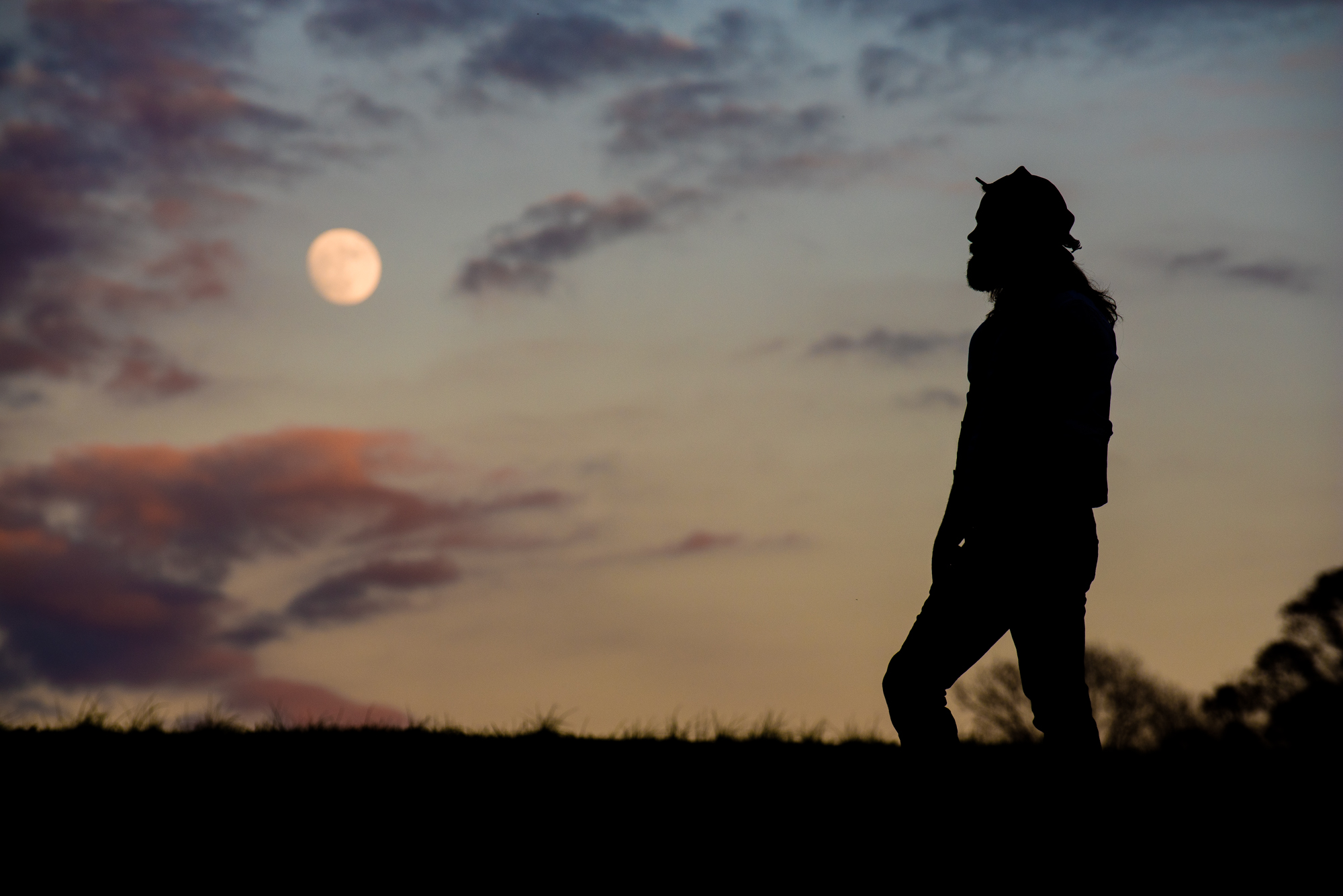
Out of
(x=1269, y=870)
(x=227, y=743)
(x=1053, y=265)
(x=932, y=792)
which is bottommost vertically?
(x=1269, y=870)

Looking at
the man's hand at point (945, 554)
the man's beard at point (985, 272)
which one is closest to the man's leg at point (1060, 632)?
the man's hand at point (945, 554)

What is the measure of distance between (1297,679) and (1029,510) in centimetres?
1975

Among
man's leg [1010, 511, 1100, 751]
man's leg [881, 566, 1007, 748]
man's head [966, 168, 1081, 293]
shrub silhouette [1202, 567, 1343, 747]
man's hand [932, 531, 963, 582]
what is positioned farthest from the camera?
shrub silhouette [1202, 567, 1343, 747]

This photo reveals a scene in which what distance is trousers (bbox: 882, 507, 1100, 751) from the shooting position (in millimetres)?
4379

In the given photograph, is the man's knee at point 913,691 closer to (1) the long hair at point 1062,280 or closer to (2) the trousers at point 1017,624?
(2) the trousers at point 1017,624

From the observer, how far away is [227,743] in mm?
7008

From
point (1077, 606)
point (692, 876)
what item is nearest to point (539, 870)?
point (692, 876)

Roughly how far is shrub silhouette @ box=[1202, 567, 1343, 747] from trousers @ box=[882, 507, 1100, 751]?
18.1 metres

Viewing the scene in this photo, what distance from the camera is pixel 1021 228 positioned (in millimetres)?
4816

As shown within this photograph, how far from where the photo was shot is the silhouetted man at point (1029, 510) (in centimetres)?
438

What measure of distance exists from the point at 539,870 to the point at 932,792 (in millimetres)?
1603

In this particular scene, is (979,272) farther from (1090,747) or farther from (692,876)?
(692,876)

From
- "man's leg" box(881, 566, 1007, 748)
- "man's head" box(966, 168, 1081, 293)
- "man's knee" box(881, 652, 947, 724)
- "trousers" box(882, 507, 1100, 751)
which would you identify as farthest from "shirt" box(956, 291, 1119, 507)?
"man's knee" box(881, 652, 947, 724)

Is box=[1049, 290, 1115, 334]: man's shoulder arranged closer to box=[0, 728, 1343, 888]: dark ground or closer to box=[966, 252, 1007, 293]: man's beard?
box=[966, 252, 1007, 293]: man's beard
